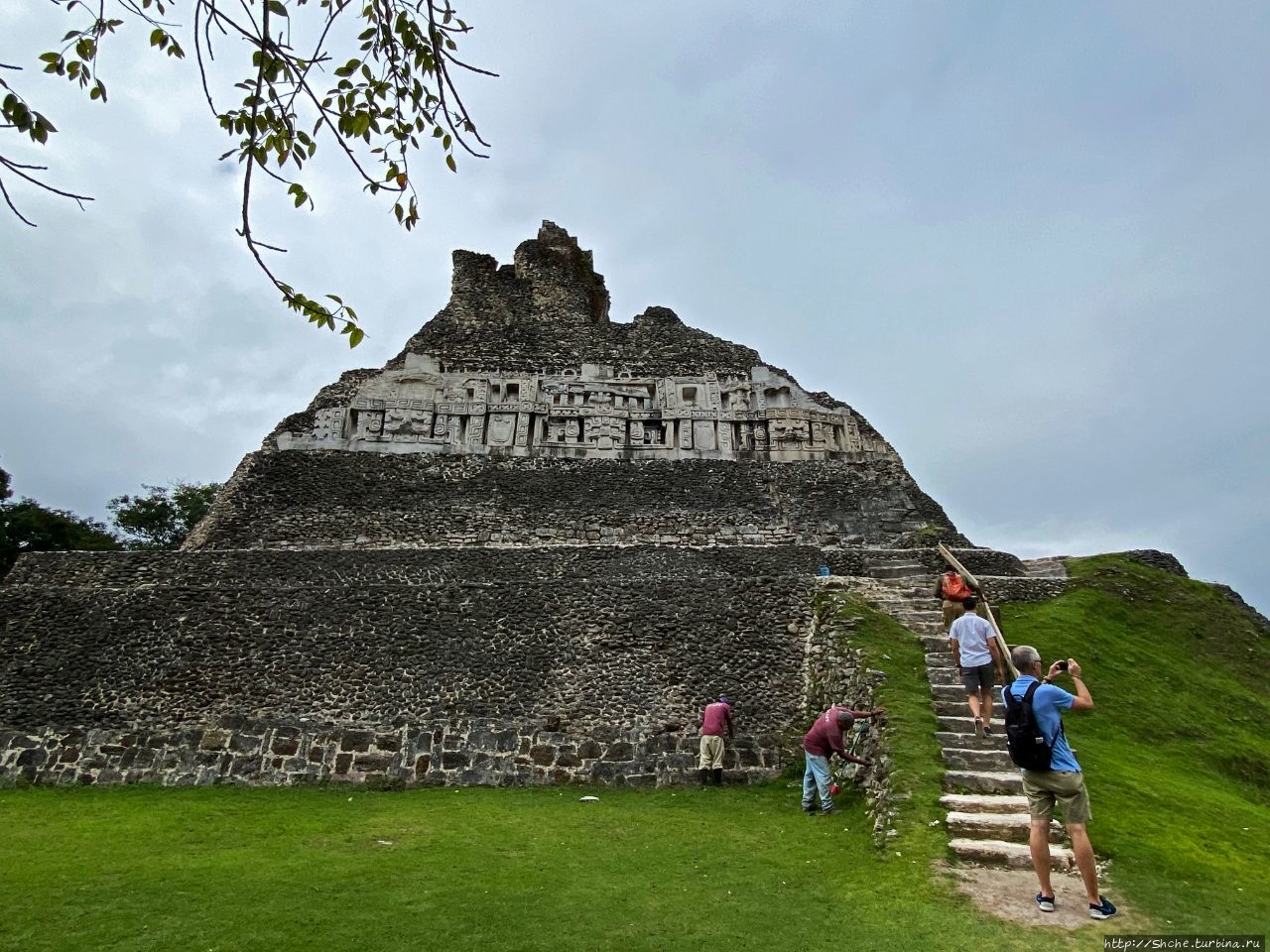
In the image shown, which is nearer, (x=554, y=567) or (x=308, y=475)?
(x=554, y=567)

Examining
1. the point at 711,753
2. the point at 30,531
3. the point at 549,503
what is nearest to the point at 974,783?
the point at 711,753

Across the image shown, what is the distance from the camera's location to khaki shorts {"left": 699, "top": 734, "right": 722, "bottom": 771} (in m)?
10.9

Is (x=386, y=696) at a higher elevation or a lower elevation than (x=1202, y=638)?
lower

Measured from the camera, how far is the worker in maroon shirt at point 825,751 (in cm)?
877

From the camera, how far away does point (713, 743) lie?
10.9m

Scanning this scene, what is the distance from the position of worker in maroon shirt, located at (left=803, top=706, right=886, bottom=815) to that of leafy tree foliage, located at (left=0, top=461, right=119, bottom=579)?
2846cm

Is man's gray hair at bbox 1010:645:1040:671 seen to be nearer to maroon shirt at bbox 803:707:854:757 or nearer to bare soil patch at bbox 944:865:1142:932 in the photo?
bare soil patch at bbox 944:865:1142:932

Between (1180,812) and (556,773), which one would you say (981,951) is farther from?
(556,773)

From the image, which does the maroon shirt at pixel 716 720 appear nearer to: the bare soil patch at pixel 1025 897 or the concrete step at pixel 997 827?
the concrete step at pixel 997 827

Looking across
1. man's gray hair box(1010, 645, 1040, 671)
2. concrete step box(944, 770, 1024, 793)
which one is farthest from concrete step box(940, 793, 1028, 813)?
man's gray hair box(1010, 645, 1040, 671)

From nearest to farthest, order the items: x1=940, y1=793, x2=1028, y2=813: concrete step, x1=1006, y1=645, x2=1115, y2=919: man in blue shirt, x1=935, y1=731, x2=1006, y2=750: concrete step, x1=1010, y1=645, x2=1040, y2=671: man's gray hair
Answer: x1=1006, y1=645, x2=1115, y2=919: man in blue shirt < x1=1010, y1=645, x2=1040, y2=671: man's gray hair < x1=940, y1=793, x2=1028, y2=813: concrete step < x1=935, y1=731, x2=1006, y2=750: concrete step

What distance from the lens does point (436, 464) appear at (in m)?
19.8

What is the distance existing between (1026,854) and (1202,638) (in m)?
10.1

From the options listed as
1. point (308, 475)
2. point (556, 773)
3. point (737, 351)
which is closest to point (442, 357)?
point (308, 475)
